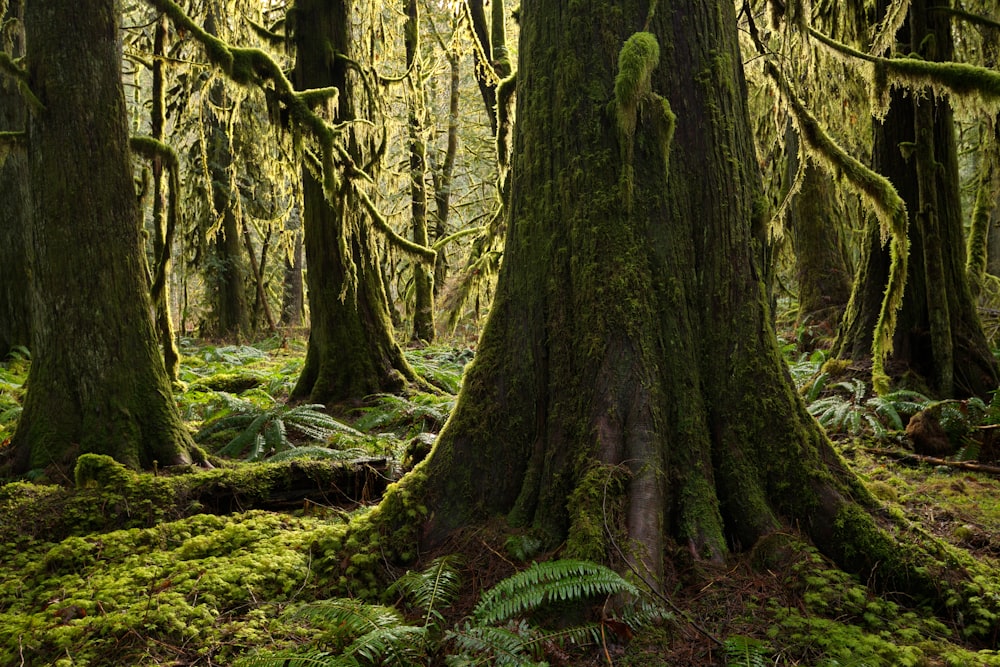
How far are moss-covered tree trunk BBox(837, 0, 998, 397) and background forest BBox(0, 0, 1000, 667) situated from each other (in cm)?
3

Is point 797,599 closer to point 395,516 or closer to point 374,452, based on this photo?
point 395,516

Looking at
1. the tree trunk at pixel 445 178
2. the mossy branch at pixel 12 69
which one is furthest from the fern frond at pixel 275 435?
the tree trunk at pixel 445 178

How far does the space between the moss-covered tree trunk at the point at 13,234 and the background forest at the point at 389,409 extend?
35 mm

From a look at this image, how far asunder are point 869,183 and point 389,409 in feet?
16.0

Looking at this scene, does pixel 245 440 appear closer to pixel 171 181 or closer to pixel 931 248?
pixel 171 181

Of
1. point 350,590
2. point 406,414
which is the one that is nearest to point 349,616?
point 350,590

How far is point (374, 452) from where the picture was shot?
5.61 metres

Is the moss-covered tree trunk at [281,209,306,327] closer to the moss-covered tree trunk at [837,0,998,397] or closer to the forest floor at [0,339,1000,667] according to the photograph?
the forest floor at [0,339,1000,667]

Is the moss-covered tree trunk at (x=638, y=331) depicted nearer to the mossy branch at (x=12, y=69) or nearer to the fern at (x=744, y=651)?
the fern at (x=744, y=651)

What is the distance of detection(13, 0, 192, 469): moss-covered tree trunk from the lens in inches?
180

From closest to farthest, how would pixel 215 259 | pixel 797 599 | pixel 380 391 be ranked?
pixel 797 599, pixel 380 391, pixel 215 259

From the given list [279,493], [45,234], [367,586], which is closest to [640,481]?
[367,586]

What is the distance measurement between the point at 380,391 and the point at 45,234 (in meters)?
3.65

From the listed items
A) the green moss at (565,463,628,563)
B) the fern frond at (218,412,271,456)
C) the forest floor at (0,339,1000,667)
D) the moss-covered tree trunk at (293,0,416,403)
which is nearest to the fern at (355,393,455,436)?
the moss-covered tree trunk at (293,0,416,403)
